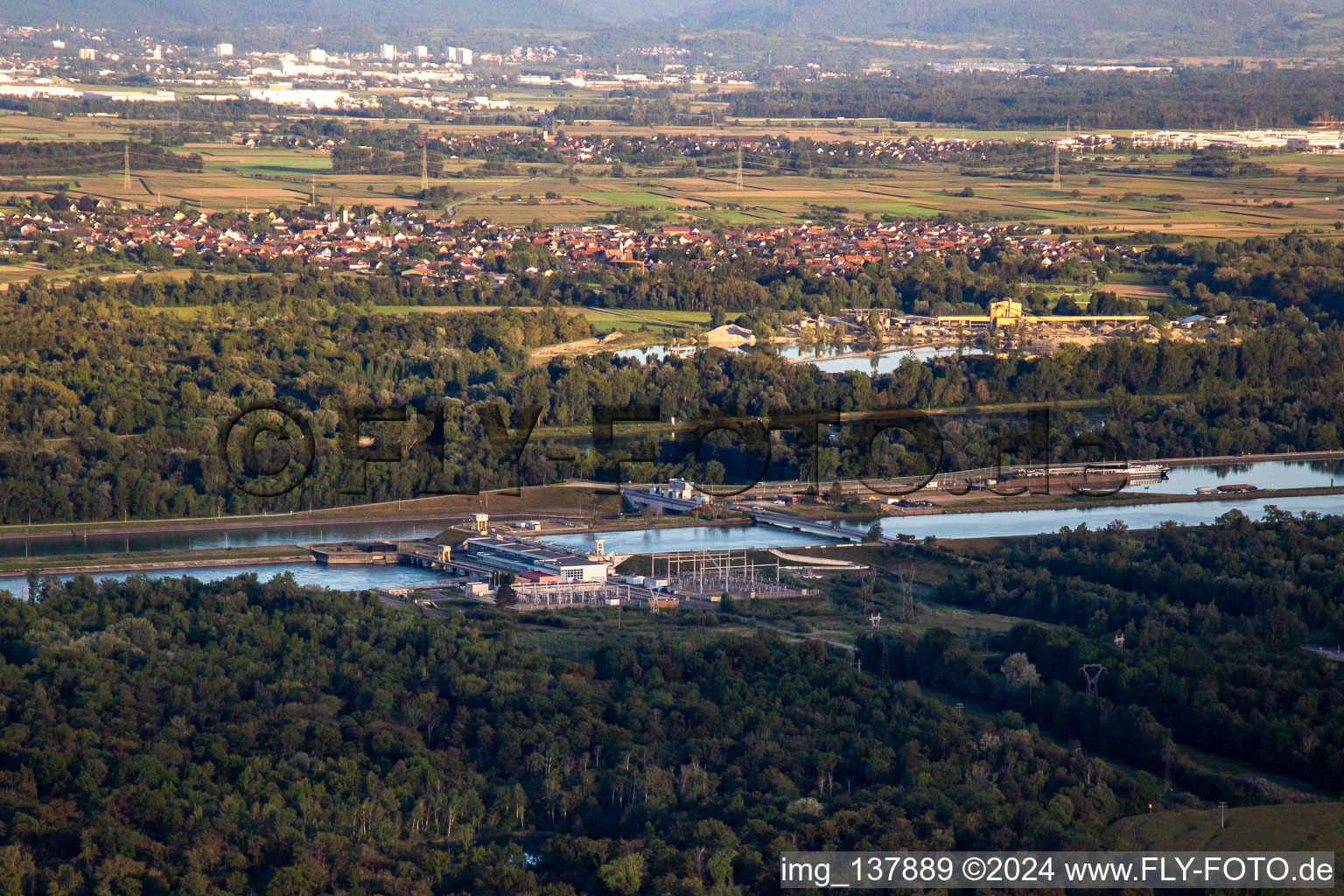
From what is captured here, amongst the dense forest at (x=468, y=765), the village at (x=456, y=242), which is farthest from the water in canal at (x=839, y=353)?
the dense forest at (x=468, y=765)

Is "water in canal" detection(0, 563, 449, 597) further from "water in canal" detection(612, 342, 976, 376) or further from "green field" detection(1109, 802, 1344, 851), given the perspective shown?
"water in canal" detection(612, 342, 976, 376)

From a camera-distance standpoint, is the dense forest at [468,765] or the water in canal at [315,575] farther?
the water in canal at [315,575]

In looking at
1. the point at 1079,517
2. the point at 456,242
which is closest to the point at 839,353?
the point at 1079,517

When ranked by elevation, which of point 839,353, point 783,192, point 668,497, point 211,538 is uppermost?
point 783,192

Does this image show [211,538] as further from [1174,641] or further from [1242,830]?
[1242,830]

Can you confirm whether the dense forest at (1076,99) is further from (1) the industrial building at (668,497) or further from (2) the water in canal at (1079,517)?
(1) the industrial building at (668,497)

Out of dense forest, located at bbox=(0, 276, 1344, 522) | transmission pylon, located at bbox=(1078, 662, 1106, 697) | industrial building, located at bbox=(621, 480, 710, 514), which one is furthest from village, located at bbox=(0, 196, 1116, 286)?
transmission pylon, located at bbox=(1078, 662, 1106, 697)

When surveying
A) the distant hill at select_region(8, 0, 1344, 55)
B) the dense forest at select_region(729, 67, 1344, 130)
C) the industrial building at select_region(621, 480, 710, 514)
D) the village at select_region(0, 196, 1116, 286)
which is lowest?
the industrial building at select_region(621, 480, 710, 514)
